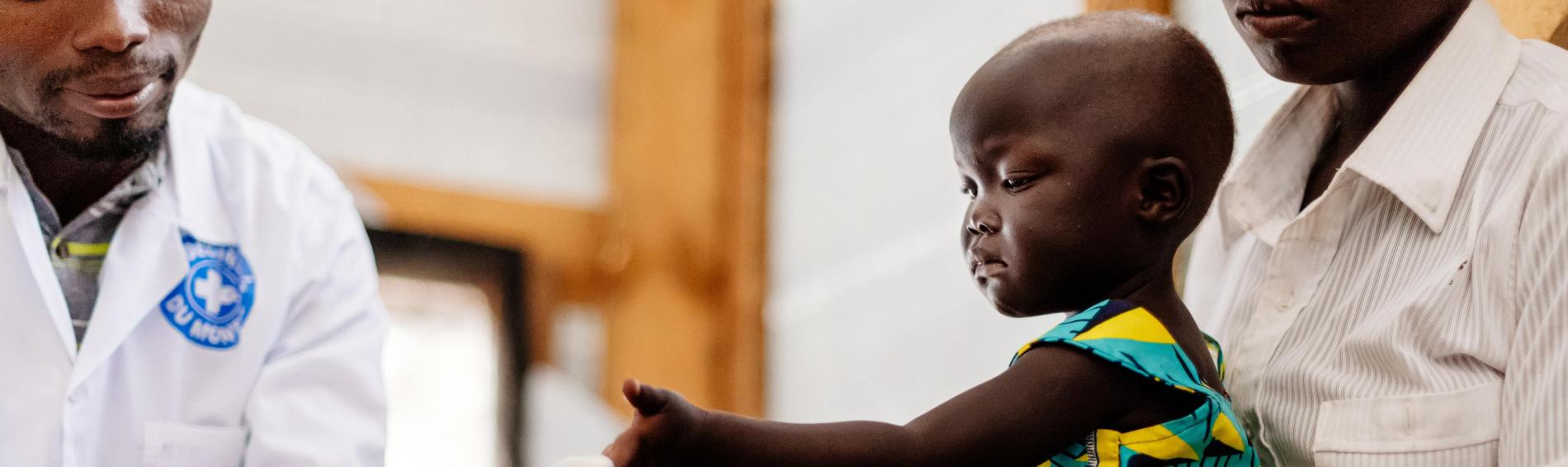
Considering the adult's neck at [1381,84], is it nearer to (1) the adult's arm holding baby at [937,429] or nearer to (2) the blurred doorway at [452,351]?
(1) the adult's arm holding baby at [937,429]

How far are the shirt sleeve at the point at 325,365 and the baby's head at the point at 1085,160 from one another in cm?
58

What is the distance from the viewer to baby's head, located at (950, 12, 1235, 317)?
86 cm

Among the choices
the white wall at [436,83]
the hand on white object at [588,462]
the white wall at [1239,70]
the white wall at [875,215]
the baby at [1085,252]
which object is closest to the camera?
the hand on white object at [588,462]

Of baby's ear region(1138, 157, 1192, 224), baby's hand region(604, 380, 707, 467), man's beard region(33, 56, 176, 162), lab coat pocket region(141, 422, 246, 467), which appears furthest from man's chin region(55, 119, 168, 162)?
baby's ear region(1138, 157, 1192, 224)

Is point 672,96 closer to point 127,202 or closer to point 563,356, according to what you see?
point 563,356

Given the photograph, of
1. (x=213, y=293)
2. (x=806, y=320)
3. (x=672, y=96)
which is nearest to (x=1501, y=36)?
(x=213, y=293)

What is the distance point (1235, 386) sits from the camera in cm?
100

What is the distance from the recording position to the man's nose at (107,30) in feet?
3.52

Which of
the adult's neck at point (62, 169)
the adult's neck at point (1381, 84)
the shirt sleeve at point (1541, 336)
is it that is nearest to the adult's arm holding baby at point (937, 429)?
the shirt sleeve at point (1541, 336)

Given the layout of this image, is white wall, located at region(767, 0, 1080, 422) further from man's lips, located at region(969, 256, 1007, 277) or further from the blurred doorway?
man's lips, located at region(969, 256, 1007, 277)

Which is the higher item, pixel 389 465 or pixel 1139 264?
pixel 1139 264

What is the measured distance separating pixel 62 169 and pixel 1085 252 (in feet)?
2.68

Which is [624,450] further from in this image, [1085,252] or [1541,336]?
[1541,336]

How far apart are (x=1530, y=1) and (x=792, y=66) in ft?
4.69
